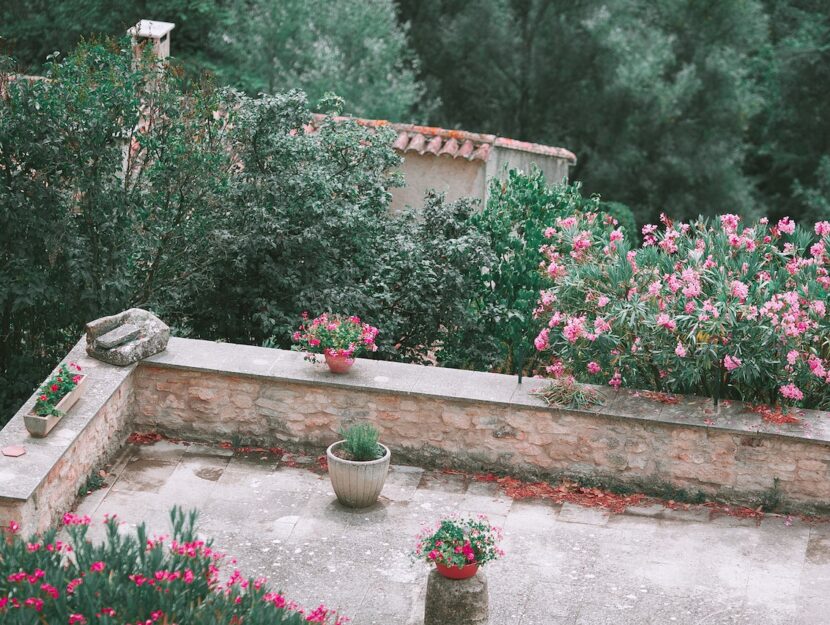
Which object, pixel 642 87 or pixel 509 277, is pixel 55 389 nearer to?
pixel 509 277

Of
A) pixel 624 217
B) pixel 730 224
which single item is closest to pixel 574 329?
pixel 730 224

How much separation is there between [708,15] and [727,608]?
784 inches

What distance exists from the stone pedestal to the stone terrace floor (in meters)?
0.25

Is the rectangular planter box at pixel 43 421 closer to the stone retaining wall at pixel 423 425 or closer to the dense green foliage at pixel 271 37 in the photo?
the stone retaining wall at pixel 423 425

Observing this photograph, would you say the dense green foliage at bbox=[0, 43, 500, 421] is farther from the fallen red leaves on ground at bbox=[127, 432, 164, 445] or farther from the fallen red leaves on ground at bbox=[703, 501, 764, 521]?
the fallen red leaves on ground at bbox=[703, 501, 764, 521]

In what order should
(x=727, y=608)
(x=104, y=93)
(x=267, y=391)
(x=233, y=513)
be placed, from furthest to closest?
(x=104, y=93) → (x=267, y=391) → (x=233, y=513) → (x=727, y=608)

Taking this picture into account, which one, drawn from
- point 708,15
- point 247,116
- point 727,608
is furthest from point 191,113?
point 708,15

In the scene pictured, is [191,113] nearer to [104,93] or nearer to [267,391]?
[104,93]

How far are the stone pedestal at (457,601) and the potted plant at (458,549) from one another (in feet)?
0.14

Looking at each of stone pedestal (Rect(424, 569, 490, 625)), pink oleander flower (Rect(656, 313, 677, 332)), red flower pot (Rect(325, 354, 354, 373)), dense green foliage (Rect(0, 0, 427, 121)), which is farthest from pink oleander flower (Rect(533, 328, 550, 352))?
dense green foliage (Rect(0, 0, 427, 121))

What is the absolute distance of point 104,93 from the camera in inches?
353

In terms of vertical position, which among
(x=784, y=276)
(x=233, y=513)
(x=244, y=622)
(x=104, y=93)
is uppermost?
(x=104, y=93)

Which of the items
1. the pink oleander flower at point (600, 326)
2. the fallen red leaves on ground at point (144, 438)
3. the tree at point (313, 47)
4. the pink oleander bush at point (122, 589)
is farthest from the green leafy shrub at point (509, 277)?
the tree at point (313, 47)

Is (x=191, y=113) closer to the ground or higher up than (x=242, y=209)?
higher up
